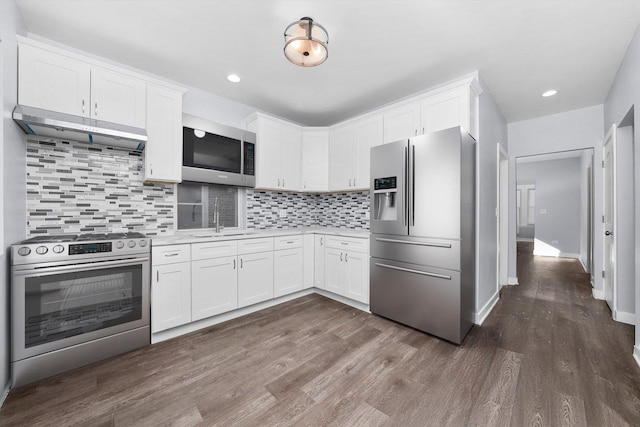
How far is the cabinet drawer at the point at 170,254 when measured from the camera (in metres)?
2.31

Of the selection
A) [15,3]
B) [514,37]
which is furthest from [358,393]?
[15,3]

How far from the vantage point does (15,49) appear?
1877 millimetres

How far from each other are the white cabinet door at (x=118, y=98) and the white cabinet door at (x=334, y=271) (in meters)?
2.55

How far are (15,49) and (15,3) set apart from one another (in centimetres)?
32

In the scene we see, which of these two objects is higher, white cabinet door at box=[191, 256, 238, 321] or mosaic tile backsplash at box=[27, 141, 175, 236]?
mosaic tile backsplash at box=[27, 141, 175, 236]

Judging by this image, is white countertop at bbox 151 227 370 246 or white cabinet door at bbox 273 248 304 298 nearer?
white countertop at bbox 151 227 370 246

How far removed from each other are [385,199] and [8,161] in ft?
10.1

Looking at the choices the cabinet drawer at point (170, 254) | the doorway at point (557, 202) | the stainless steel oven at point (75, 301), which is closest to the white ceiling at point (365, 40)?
the stainless steel oven at point (75, 301)

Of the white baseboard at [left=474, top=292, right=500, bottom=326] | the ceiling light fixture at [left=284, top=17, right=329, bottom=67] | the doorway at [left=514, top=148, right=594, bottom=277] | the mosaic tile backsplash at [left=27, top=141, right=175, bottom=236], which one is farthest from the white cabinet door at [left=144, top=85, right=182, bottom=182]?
the doorway at [left=514, top=148, right=594, bottom=277]

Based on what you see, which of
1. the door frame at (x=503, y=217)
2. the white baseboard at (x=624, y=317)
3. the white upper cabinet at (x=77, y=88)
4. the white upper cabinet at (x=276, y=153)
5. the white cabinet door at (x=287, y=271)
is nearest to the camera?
the white upper cabinet at (x=77, y=88)

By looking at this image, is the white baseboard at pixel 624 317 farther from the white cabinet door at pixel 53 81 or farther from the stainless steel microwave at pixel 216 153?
the white cabinet door at pixel 53 81

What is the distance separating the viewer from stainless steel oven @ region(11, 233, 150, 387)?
1764 millimetres

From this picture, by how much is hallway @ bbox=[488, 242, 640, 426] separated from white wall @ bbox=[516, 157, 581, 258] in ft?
12.4

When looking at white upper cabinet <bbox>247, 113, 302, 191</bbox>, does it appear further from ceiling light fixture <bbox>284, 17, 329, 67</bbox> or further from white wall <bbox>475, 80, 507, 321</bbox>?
white wall <bbox>475, 80, 507, 321</bbox>
